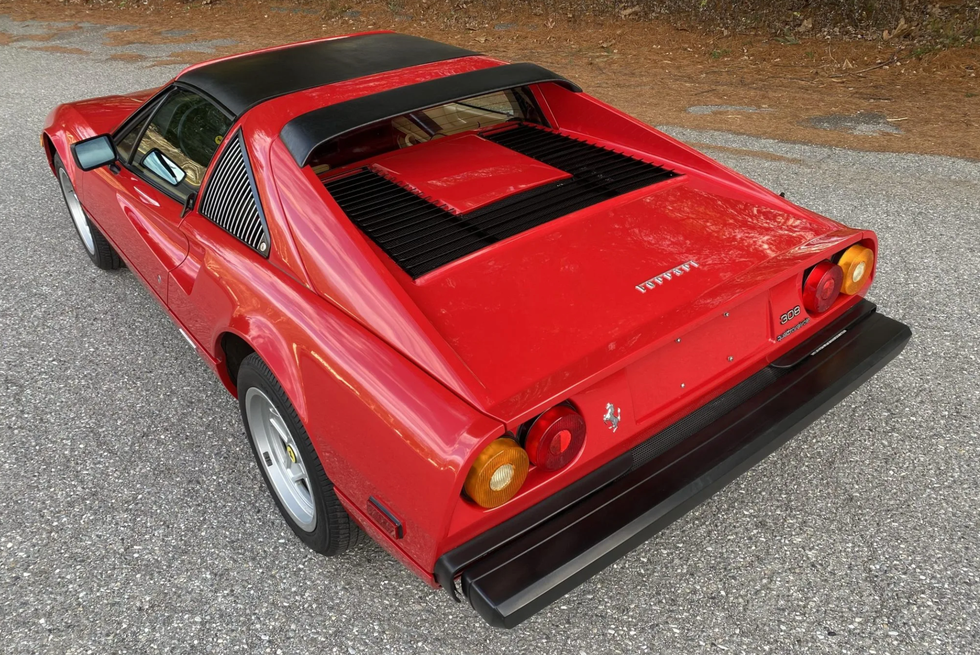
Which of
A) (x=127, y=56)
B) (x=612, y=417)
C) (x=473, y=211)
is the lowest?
(x=612, y=417)

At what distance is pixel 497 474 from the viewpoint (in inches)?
72.3

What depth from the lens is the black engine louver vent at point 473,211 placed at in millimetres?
2412

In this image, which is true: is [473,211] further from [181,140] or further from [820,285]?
[181,140]

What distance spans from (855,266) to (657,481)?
1087mm

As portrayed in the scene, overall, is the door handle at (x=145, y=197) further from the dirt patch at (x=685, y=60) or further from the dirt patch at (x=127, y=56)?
the dirt patch at (x=127, y=56)

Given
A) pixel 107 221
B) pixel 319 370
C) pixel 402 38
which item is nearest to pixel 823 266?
pixel 319 370

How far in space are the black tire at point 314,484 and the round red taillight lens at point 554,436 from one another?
0.70m

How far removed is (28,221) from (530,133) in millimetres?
3865

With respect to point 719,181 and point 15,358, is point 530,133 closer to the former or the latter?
point 719,181

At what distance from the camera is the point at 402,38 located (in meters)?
3.34

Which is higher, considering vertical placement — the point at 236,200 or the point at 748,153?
the point at 236,200

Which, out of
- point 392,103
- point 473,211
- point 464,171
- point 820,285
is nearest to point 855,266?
point 820,285

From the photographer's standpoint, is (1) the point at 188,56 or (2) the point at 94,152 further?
(1) the point at 188,56

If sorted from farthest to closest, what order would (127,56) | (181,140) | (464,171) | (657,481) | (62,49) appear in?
(62,49) → (127,56) → (181,140) → (464,171) → (657,481)
